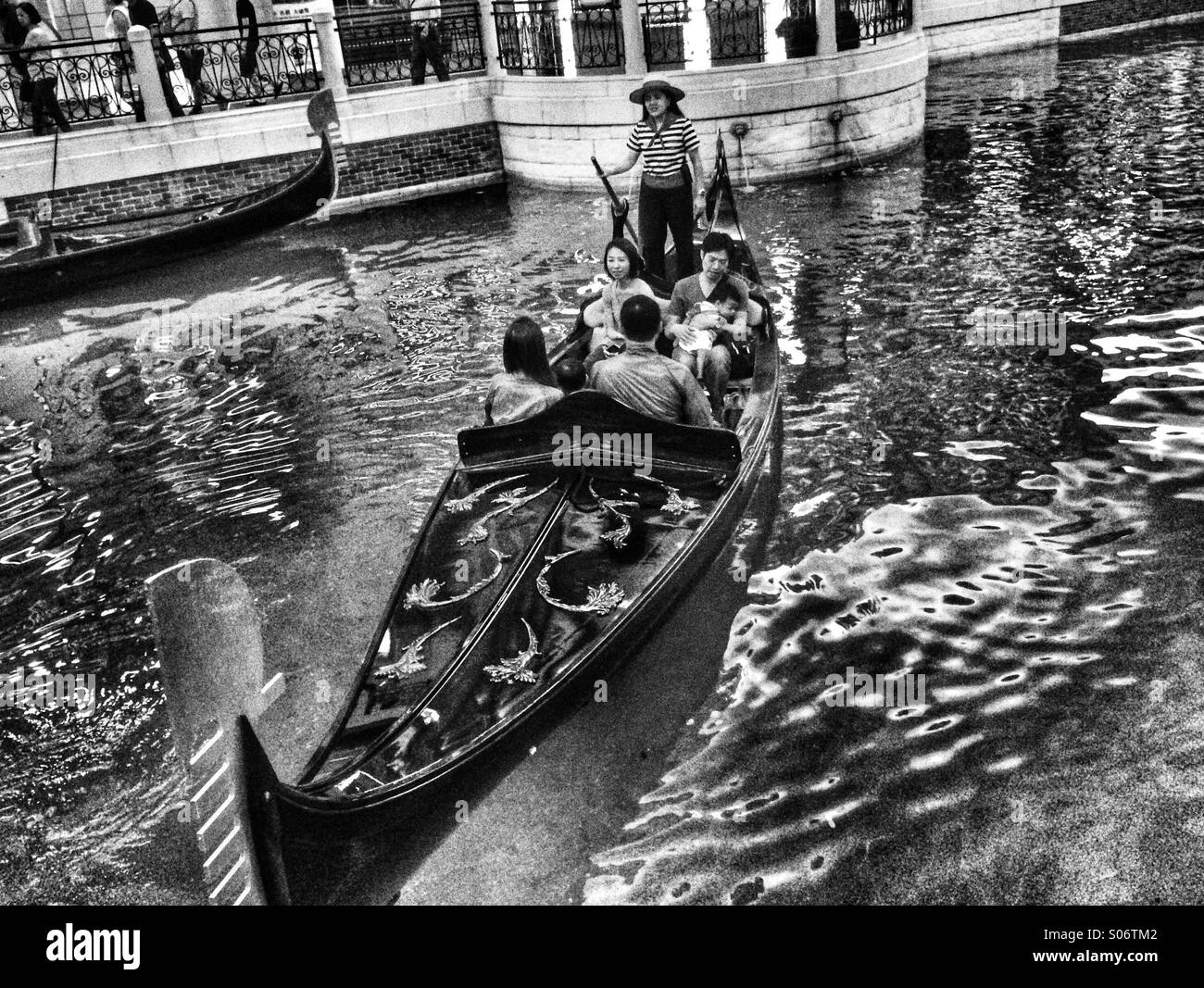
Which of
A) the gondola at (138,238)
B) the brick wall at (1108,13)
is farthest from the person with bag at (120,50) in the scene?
the brick wall at (1108,13)

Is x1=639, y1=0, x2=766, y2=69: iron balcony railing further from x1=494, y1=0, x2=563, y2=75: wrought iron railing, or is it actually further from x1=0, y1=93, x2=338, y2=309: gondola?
x1=0, y1=93, x2=338, y2=309: gondola

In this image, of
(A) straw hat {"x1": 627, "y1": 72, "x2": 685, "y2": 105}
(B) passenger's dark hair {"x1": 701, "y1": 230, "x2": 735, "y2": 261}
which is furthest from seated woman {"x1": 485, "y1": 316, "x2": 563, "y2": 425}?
(A) straw hat {"x1": 627, "y1": 72, "x2": 685, "y2": 105}

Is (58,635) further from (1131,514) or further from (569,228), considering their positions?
(569,228)

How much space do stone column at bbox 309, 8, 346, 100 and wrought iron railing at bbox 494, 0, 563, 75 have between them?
1829 millimetres

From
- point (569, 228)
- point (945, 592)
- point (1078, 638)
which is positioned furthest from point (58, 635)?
point (569, 228)

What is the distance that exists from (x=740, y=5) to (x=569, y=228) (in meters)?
4.16

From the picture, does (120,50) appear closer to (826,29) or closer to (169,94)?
(169,94)

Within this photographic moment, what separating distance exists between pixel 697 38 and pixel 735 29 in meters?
0.88

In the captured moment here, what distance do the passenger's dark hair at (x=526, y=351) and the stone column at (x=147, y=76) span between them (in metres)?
7.86

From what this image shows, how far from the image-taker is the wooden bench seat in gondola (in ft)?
13.3

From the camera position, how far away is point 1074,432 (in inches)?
208

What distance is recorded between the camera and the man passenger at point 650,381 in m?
4.24

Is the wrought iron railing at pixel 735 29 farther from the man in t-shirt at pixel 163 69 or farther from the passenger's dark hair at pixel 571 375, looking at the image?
the passenger's dark hair at pixel 571 375

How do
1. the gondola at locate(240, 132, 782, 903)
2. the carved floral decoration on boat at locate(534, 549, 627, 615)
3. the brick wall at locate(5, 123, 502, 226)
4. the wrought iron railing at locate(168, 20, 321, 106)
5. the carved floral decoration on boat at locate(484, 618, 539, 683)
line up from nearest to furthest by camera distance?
1. the gondola at locate(240, 132, 782, 903)
2. the carved floral decoration on boat at locate(484, 618, 539, 683)
3. the carved floral decoration on boat at locate(534, 549, 627, 615)
4. the brick wall at locate(5, 123, 502, 226)
5. the wrought iron railing at locate(168, 20, 321, 106)
